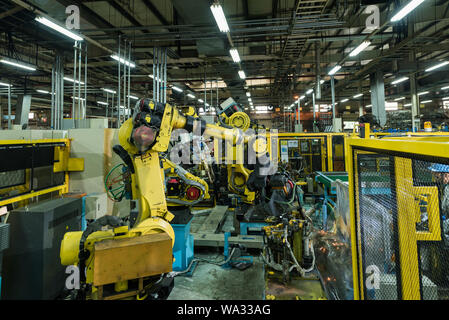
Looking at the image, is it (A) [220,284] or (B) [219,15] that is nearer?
(A) [220,284]

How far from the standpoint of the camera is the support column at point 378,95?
10.0 m

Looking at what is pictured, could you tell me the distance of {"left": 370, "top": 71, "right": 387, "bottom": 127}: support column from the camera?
10.0 metres

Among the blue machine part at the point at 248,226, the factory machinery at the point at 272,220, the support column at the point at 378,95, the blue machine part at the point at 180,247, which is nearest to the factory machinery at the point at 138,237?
the factory machinery at the point at 272,220

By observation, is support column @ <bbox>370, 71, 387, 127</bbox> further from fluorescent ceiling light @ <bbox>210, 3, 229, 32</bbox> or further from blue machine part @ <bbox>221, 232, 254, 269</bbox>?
blue machine part @ <bbox>221, 232, 254, 269</bbox>

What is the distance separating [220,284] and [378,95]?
1084 cm

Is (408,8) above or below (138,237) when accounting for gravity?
above

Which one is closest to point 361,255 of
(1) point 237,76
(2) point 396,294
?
(2) point 396,294

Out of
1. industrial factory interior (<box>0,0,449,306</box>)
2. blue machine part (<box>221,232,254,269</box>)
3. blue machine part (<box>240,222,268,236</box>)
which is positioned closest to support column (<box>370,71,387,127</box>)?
industrial factory interior (<box>0,0,449,306</box>)

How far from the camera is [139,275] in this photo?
2.02 meters

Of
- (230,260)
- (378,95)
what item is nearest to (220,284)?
(230,260)

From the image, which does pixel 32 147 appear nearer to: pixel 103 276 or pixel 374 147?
pixel 103 276

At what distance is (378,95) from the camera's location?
1023 centimetres

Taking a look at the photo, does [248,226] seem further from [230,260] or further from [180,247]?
[180,247]

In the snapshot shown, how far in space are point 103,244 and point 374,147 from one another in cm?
209
